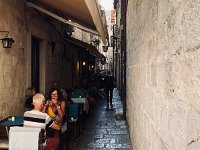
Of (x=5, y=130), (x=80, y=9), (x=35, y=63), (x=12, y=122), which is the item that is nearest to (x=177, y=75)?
(x=5, y=130)

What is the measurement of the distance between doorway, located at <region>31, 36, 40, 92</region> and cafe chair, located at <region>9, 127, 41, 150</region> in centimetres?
563

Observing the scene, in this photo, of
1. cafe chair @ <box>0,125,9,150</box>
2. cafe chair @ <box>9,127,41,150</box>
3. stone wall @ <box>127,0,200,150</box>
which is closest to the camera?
stone wall @ <box>127,0,200,150</box>

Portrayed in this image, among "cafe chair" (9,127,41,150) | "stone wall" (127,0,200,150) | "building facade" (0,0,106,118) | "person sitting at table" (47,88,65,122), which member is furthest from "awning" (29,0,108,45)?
"stone wall" (127,0,200,150)

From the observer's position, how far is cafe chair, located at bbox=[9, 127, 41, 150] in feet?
12.9

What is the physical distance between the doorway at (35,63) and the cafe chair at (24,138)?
5.63 meters

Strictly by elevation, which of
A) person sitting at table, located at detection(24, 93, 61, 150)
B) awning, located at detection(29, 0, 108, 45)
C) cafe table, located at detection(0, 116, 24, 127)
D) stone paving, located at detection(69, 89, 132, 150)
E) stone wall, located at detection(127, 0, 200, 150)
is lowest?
stone paving, located at detection(69, 89, 132, 150)

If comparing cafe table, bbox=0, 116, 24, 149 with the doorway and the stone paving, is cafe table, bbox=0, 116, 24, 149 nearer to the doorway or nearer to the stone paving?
the stone paving

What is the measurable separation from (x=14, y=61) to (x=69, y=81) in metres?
8.77

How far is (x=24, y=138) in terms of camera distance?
394cm

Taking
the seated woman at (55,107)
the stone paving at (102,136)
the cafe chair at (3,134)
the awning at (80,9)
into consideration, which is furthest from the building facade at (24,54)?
the stone paving at (102,136)

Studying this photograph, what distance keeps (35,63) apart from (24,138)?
Result: 20.1 ft

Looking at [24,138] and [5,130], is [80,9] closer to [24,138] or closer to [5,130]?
[5,130]

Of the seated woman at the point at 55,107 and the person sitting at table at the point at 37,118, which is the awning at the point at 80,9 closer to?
the seated woman at the point at 55,107

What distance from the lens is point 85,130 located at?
9070mm
